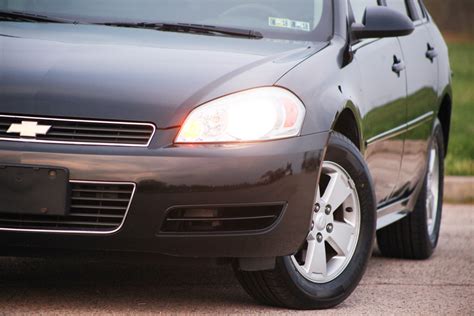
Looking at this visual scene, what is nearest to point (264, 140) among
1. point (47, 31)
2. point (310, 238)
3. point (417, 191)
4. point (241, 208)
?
point (241, 208)

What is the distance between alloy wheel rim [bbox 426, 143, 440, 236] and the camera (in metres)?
7.99

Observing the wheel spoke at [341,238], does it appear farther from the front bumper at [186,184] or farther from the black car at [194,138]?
the front bumper at [186,184]

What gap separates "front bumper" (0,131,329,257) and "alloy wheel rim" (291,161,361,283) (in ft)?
1.10

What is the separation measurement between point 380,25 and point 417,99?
1.21 m

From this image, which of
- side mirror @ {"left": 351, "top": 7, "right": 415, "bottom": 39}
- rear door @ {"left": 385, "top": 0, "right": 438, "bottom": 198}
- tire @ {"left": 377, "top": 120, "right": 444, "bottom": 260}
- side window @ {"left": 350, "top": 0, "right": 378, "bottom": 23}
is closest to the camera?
side mirror @ {"left": 351, "top": 7, "right": 415, "bottom": 39}

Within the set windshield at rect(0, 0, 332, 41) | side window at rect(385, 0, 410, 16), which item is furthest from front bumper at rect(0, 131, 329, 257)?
side window at rect(385, 0, 410, 16)

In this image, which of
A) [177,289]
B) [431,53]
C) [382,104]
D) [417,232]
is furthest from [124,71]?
[431,53]

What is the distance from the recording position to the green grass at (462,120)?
11.8 m

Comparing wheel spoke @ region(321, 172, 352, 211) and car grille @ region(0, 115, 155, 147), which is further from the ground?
car grille @ region(0, 115, 155, 147)

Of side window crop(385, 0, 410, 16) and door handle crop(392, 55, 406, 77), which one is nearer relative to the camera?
door handle crop(392, 55, 406, 77)

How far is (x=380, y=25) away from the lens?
6.20 metres

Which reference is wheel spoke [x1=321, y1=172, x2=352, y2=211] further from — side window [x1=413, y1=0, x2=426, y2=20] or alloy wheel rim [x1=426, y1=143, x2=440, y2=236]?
side window [x1=413, y1=0, x2=426, y2=20]

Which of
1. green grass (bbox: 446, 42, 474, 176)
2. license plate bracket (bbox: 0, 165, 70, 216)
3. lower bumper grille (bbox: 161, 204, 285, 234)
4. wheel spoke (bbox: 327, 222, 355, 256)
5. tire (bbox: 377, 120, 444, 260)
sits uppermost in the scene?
license plate bracket (bbox: 0, 165, 70, 216)

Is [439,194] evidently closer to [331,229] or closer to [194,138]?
[331,229]
